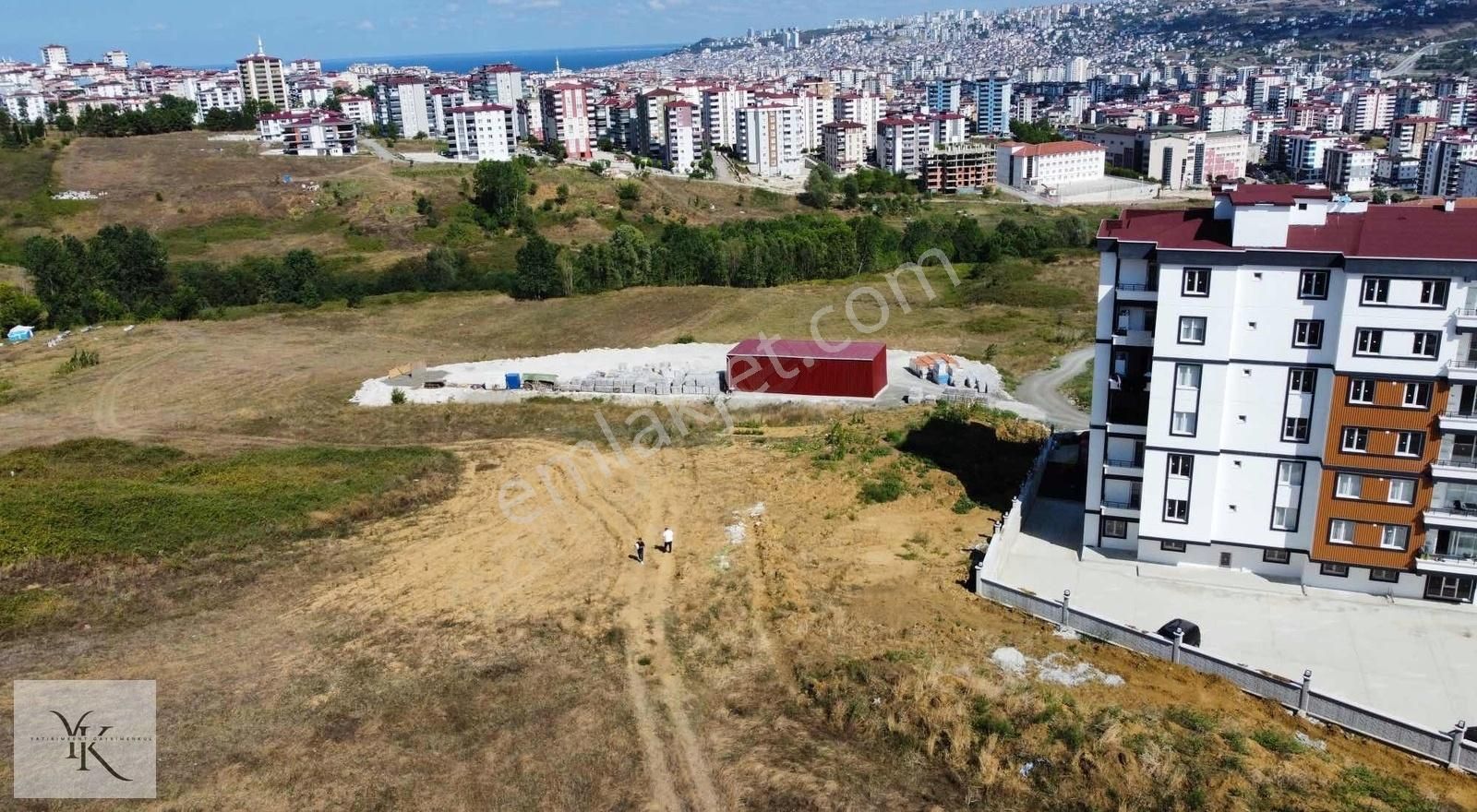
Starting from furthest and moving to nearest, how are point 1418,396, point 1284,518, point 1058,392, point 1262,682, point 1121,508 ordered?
point 1058,392 → point 1121,508 → point 1284,518 → point 1418,396 → point 1262,682

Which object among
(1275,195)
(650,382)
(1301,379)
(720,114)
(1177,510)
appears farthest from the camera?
(720,114)

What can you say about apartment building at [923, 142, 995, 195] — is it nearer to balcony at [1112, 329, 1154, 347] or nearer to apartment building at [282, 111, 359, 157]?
apartment building at [282, 111, 359, 157]

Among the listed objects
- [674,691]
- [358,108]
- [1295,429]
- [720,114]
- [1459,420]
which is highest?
[358,108]

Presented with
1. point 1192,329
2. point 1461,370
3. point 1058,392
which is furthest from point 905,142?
point 1461,370

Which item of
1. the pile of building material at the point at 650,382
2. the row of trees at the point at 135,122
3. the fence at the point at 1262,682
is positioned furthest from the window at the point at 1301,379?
the row of trees at the point at 135,122

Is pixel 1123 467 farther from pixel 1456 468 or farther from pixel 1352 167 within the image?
pixel 1352 167

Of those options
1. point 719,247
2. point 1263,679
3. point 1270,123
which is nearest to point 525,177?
point 719,247

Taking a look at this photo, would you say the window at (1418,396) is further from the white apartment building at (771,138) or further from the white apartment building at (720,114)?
the white apartment building at (720,114)

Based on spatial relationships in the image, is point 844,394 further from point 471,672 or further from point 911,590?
point 471,672
